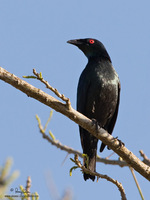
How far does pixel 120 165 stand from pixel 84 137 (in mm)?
1263

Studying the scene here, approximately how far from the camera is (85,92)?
5.29 m

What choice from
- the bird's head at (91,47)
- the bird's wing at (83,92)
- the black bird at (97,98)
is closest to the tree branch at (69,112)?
the black bird at (97,98)

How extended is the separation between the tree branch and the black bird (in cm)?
158

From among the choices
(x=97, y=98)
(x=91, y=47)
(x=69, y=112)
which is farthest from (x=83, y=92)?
(x=69, y=112)

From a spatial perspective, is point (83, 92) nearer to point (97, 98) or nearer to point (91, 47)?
point (97, 98)

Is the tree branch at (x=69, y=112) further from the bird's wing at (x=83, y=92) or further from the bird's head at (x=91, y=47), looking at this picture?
the bird's head at (x=91, y=47)

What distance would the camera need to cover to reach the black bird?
5.22m

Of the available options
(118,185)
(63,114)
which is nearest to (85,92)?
(63,114)

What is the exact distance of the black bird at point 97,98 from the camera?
5.22 meters

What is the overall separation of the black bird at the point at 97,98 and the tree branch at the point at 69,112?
1579 millimetres

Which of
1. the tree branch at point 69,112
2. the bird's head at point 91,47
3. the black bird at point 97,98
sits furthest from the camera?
the bird's head at point 91,47

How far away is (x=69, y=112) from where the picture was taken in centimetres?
325

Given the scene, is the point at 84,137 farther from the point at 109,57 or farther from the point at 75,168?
the point at 75,168

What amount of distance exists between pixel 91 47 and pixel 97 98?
4.86 feet
